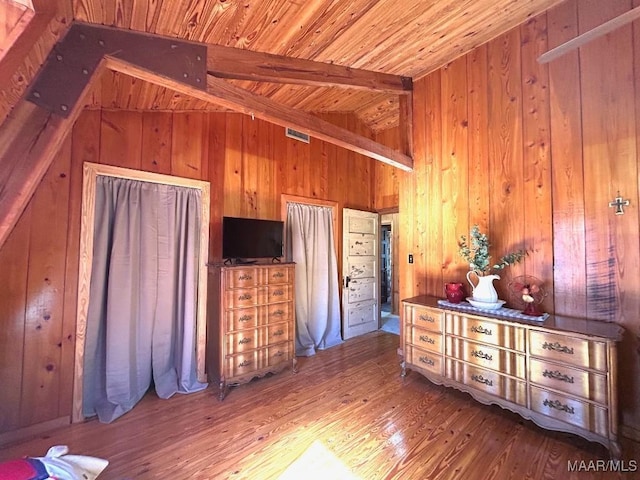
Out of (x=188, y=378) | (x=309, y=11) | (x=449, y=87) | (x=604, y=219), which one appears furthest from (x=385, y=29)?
(x=188, y=378)

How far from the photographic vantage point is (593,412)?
5.73 ft

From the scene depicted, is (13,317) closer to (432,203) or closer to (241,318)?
(241,318)

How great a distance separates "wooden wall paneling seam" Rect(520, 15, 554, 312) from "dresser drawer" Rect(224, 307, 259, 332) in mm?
2607

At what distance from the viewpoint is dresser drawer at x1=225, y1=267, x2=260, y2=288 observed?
104 inches

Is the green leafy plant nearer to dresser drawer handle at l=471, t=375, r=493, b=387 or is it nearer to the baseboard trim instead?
dresser drawer handle at l=471, t=375, r=493, b=387

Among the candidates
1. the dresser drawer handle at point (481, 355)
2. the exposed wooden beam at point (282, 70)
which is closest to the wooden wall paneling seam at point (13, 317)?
the exposed wooden beam at point (282, 70)

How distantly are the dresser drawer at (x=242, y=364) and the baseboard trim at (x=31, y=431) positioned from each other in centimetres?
122

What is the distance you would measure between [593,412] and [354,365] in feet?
6.73

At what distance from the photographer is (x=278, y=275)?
118 inches

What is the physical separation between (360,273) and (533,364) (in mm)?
2726

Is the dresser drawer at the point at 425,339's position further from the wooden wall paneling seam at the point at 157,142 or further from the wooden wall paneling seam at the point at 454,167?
the wooden wall paneling seam at the point at 157,142

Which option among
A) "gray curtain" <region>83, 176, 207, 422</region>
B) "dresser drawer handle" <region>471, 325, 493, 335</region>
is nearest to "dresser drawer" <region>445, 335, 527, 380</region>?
"dresser drawer handle" <region>471, 325, 493, 335</region>

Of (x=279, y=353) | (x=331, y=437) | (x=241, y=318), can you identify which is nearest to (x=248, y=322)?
(x=241, y=318)

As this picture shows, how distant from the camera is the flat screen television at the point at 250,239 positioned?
2848mm
